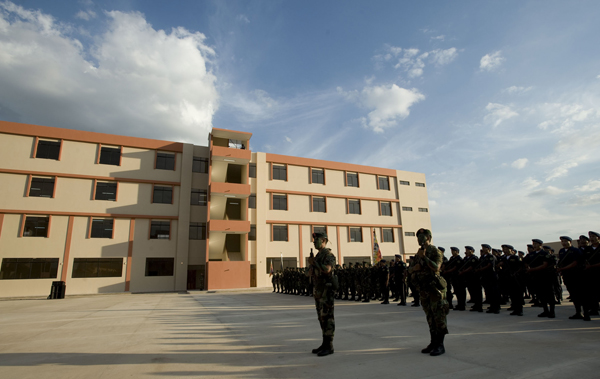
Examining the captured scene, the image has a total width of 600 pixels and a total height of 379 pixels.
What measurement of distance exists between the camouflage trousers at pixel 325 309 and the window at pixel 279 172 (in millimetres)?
27969

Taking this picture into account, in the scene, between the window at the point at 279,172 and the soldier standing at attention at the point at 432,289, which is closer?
the soldier standing at attention at the point at 432,289

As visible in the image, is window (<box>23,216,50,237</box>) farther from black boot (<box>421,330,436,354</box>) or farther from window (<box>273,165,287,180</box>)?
black boot (<box>421,330,436,354</box>)

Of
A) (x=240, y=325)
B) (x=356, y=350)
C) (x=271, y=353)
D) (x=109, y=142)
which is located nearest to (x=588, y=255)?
(x=356, y=350)

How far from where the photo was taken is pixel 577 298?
7359 mm

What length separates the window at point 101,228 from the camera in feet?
87.1

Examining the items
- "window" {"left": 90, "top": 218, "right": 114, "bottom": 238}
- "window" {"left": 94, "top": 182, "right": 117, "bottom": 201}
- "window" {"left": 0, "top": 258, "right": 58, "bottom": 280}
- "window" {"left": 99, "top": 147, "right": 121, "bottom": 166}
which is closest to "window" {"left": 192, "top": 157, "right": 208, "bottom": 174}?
"window" {"left": 99, "top": 147, "right": 121, "bottom": 166}

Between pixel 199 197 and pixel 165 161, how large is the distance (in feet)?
14.8

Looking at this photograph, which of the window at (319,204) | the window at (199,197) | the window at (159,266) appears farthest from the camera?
the window at (319,204)

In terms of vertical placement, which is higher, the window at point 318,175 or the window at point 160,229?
the window at point 318,175

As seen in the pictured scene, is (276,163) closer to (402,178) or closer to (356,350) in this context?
(402,178)

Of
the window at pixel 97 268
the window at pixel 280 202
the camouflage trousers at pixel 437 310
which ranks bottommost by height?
the camouflage trousers at pixel 437 310

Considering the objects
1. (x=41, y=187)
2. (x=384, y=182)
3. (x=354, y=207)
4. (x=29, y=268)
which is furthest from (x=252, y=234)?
(x=384, y=182)

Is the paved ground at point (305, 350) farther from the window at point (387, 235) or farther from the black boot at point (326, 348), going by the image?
the window at point (387, 235)

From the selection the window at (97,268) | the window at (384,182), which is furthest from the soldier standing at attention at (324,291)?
the window at (384,182)
